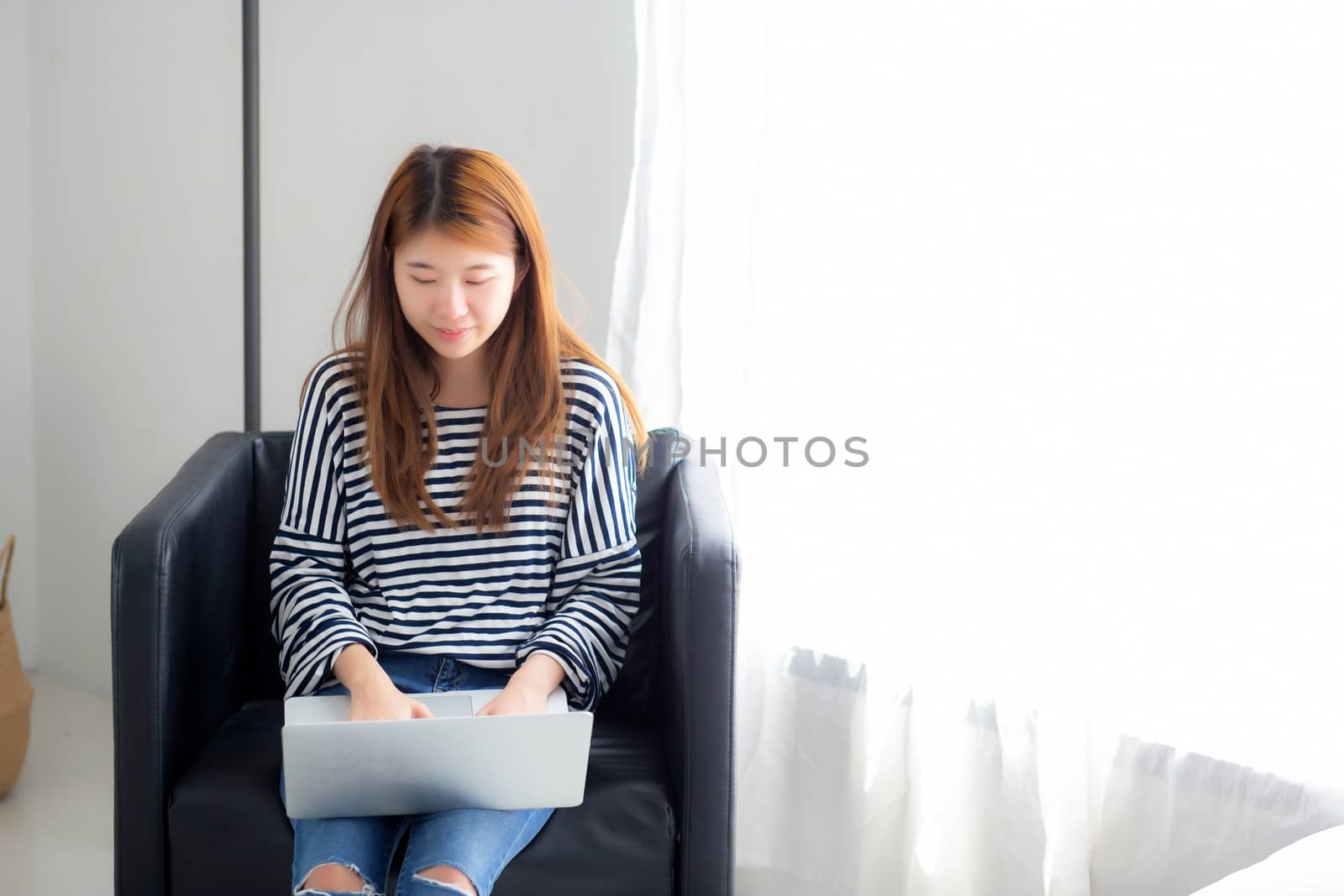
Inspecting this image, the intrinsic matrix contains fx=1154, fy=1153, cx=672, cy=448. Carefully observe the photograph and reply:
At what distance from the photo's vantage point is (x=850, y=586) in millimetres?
1555

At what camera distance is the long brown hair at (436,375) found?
4.12 feet

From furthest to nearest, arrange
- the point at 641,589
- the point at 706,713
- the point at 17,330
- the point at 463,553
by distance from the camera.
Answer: the point at 17,330
the point at 641,589
the point at 463,553
the point at 706,713

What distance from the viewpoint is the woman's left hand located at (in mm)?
1137

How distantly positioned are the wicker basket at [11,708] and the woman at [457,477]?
2.46 ft

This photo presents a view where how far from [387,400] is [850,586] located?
0.66m

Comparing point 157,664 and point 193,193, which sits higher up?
point 193,193

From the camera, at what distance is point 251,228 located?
179cm

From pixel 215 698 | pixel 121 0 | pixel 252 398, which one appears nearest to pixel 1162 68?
pixel 215 698

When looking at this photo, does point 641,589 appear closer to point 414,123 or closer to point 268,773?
point 268,773

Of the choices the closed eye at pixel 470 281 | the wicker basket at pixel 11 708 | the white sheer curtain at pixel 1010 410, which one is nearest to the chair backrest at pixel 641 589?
the white sheer curtain at pixel 1010 410

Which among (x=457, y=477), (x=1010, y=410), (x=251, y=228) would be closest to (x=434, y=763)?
(x=457, y=477)

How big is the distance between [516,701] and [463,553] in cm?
21

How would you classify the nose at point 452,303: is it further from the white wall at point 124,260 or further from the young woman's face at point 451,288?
the white wall at point 124,260

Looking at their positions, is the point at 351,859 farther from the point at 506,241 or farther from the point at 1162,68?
the point at 1162,68
